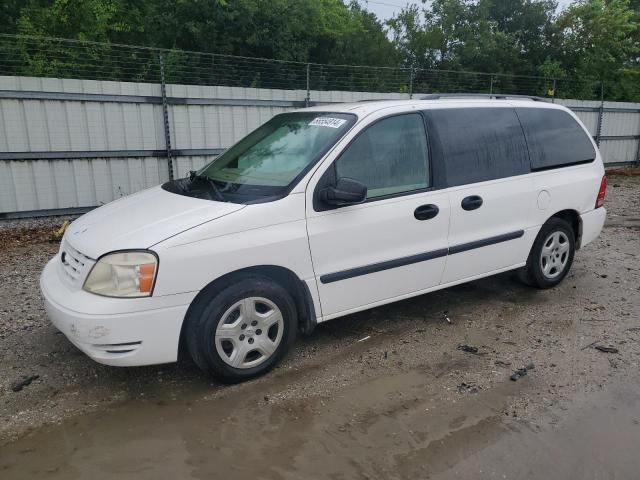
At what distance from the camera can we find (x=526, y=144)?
4.78m

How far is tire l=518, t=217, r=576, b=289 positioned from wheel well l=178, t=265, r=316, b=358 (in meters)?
2.40

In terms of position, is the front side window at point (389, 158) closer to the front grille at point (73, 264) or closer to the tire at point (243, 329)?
the tire at point (243, 329)

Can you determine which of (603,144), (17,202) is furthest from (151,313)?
(603,144)

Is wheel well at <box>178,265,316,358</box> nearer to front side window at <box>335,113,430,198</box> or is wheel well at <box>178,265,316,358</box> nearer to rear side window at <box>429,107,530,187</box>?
front side window at <box>335,113,430,198</box>

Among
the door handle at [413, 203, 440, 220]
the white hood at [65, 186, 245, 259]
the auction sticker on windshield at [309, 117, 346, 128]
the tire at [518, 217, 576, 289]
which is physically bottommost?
the tire at [518, 217, 576, 289]

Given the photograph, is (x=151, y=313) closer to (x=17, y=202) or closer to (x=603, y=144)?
(x=17, y=202)

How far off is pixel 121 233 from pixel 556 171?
12.4 ft

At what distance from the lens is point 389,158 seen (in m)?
4.00

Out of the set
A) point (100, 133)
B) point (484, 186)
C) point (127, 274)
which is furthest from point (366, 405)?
point (100, 133)

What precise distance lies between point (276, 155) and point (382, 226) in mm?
949

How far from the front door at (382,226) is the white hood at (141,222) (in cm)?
70

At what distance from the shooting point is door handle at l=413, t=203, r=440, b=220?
4009mm

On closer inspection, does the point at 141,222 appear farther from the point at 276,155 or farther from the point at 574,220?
the point at 574,220

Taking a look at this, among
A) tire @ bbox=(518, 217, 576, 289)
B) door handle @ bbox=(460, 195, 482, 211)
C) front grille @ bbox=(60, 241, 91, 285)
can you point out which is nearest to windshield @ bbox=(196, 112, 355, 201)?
front grille @ bbox=(60, 241, 91, 285)
